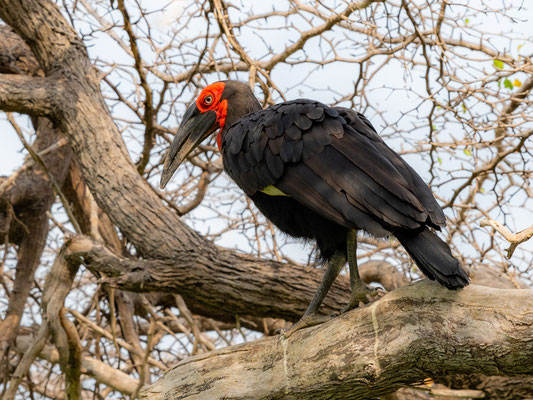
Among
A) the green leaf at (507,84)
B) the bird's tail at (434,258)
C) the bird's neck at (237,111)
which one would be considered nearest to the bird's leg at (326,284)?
the bird's tail at (434,258)

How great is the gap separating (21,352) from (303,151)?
3.05m

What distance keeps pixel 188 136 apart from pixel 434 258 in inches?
62.2

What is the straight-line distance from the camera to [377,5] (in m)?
4.17

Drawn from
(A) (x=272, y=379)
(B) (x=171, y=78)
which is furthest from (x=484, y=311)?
(B) (x=171, y=78)

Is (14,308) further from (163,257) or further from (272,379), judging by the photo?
(272,379)

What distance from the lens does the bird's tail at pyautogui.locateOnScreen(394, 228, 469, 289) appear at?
2119mm

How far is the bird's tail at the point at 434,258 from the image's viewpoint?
6.95 ft

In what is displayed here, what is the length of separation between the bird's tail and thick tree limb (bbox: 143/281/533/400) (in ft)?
0.34

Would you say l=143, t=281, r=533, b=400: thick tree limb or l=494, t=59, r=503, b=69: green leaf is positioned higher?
l=494, t=59, r=503, b=69: green leaf

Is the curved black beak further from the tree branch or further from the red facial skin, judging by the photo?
the tree branch

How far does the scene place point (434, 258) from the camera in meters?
2.15

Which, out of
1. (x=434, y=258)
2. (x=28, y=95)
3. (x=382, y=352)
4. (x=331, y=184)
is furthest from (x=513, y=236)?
(x=28, y=95)

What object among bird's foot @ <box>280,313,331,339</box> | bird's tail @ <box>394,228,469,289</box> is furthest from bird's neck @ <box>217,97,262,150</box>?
bird's tail @ <box>394,228,469,289</box>

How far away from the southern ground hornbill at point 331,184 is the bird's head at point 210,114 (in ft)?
0.04
